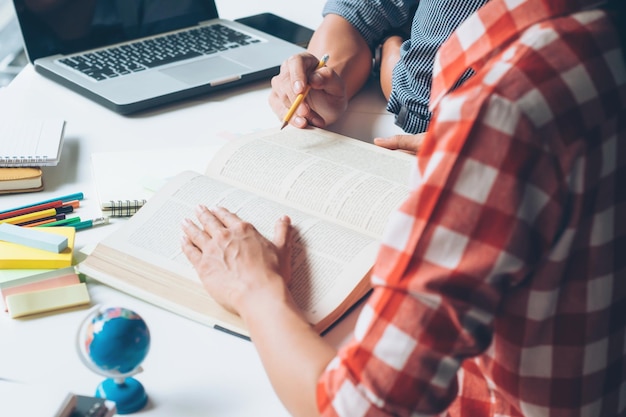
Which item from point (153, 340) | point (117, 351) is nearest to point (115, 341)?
point (117, 351)

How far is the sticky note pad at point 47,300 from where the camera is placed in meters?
0.83

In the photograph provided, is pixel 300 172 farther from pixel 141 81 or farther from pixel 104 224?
pixel 141 81

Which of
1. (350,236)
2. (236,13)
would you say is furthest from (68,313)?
(236,13)

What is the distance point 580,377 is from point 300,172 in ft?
1.57

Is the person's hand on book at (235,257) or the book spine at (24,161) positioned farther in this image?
the book spine at (24,161)

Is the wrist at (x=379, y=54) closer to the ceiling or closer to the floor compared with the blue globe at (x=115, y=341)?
closer to the floor

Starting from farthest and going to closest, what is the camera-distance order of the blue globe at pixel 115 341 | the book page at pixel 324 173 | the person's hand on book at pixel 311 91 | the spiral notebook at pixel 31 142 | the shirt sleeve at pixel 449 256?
1. the person's hand on book at pixel 311 91
2. the spiral notebook at pixel 31 142
3. the book page at pixel 324 173
4. the blue globe at pixel 115 341
5. the shirt sleeve at pixel 449 256

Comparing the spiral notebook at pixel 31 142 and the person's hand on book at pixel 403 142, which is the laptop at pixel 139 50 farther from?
the person's hand on book at pixel 403 142

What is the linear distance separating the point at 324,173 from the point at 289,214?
0.32ft

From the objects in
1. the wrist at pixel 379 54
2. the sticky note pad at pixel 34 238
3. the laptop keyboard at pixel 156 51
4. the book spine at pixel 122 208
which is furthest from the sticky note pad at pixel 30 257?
the wrist at pixel 379 54

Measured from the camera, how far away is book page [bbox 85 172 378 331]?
33.6 inches

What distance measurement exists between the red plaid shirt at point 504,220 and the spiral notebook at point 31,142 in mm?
629

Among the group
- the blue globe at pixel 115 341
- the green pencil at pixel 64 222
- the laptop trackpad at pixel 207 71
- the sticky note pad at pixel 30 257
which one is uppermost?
the blue globe at pixel 115 341

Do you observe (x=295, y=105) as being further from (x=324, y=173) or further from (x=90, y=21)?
(x=90, y=21)
